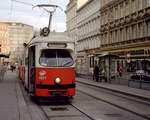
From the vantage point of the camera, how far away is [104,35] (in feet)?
176

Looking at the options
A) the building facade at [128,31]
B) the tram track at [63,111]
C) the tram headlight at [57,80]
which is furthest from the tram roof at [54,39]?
the building facade at [128,31]

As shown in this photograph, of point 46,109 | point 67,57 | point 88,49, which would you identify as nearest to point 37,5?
point 67,57

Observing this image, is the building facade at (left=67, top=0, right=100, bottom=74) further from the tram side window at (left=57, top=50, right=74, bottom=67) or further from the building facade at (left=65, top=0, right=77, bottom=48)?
the tram side window at (left=57, top=50, right=74, bottom=67)

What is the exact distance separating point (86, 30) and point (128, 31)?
27.5m

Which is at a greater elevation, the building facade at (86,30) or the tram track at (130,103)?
the building facade at (86,30)

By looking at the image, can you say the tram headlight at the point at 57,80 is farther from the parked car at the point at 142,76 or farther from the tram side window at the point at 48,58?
the parked car at the point at 142,76

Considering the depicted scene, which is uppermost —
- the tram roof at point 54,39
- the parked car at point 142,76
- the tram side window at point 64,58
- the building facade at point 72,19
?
the building facade at point 72,19

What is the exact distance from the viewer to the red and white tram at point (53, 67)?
1256 centimetres

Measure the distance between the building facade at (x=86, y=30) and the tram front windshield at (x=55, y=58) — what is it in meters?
30.9

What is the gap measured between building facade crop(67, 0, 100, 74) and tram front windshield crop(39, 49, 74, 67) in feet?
101

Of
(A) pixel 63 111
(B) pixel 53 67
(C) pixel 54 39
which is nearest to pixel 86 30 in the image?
(C) pixel 54 39

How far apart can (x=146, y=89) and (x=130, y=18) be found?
23.9m

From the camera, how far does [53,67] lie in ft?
41.4

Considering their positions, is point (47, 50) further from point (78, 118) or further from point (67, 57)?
point (78, 118)
